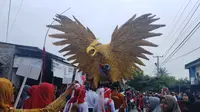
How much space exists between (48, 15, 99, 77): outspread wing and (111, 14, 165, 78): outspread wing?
58cm

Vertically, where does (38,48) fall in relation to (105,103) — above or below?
above

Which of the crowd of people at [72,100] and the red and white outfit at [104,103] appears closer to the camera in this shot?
the crowd of people at [72,100]

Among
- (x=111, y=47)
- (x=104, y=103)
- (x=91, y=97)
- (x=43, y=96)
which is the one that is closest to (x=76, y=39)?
(x=111, y=47)

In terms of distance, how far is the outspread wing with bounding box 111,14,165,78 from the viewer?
16.7 ft

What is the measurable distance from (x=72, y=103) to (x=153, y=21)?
244 cm

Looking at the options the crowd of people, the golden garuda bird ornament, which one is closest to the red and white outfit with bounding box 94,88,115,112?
the crowd of people

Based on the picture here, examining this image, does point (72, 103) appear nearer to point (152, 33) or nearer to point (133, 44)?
point (133, 44)

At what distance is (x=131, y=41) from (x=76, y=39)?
1.18 metres

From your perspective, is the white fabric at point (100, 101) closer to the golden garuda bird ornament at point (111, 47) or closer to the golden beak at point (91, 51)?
the golden garuda bird ornament at point (111, 47)

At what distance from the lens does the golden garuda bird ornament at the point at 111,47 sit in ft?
16.5

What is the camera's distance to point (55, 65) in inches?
497

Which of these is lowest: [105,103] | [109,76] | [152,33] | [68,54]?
A: [105,103]

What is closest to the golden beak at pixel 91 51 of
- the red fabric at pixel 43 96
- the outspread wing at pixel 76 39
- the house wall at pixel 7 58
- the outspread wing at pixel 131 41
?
the outspread wing at pixel 76 39

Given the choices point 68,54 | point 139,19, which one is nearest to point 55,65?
point 68,54
